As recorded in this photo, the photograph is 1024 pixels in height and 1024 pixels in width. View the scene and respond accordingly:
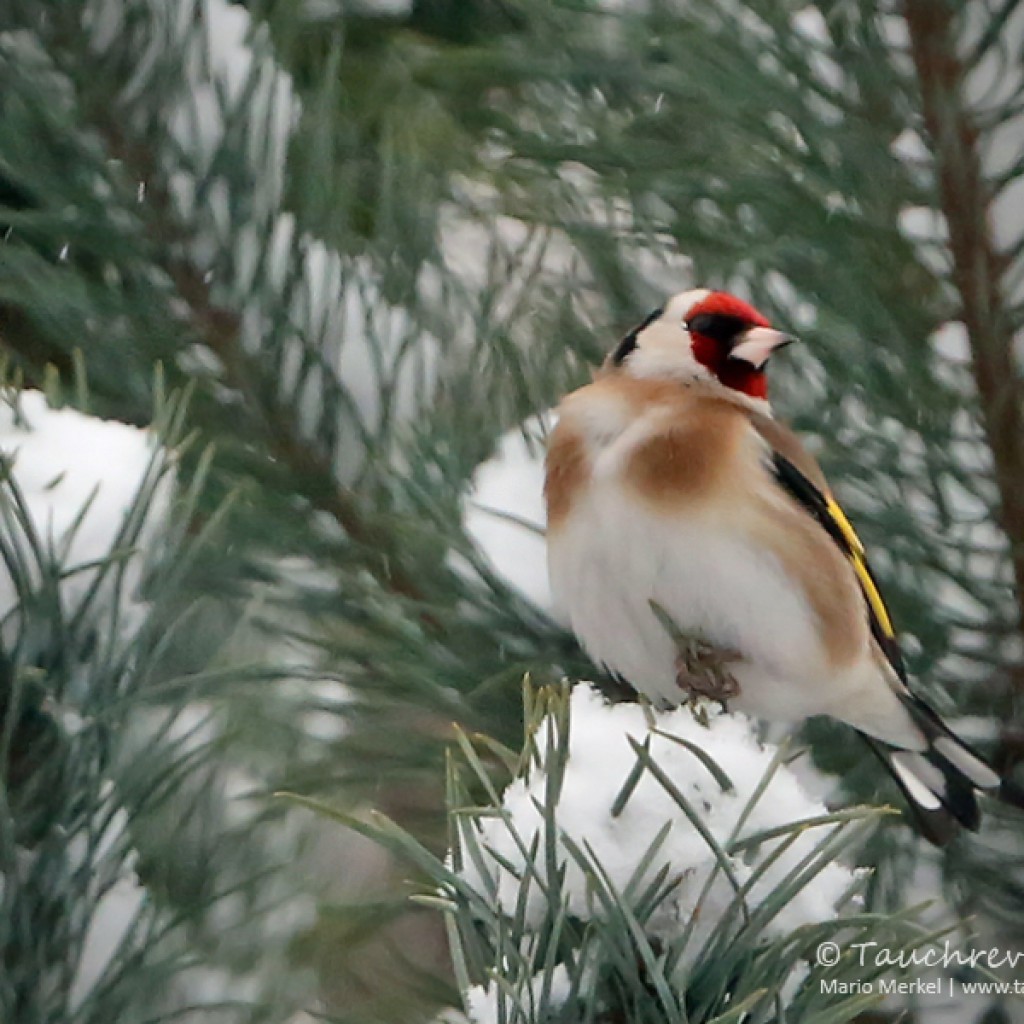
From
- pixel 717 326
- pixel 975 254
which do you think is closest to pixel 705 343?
pixel 717 326

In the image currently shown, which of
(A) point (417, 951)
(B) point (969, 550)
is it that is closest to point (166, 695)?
(B) point (969, 550)

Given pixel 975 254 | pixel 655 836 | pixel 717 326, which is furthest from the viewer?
pixel 717 326

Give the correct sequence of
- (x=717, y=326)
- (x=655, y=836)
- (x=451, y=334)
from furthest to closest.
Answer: (x=717, y=326) → (x=451, y=334) → (x=655, y=836)

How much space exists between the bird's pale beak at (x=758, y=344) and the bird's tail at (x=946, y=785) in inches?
7.2

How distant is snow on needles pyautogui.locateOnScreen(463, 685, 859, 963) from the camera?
12.1 inches

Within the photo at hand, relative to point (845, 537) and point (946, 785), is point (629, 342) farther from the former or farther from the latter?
point (946, 785)

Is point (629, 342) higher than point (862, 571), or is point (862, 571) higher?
point (629, 342)

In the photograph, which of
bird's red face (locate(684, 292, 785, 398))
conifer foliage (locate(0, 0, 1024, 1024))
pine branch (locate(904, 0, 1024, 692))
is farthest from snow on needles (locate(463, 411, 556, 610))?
pine branch (locate(904, 0, 1024, 692))

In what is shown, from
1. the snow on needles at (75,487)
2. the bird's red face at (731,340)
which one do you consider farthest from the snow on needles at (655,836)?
the bird's red face at (731,340)

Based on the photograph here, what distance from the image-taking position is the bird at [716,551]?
0.66 meters

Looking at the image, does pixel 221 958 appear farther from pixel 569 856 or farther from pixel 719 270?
pixel 719 270

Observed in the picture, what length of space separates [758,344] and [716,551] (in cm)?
12

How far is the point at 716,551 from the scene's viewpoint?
74 cm

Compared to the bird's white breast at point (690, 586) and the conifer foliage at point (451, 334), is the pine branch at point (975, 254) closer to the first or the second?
the conifer foliage at point (451, 334)
